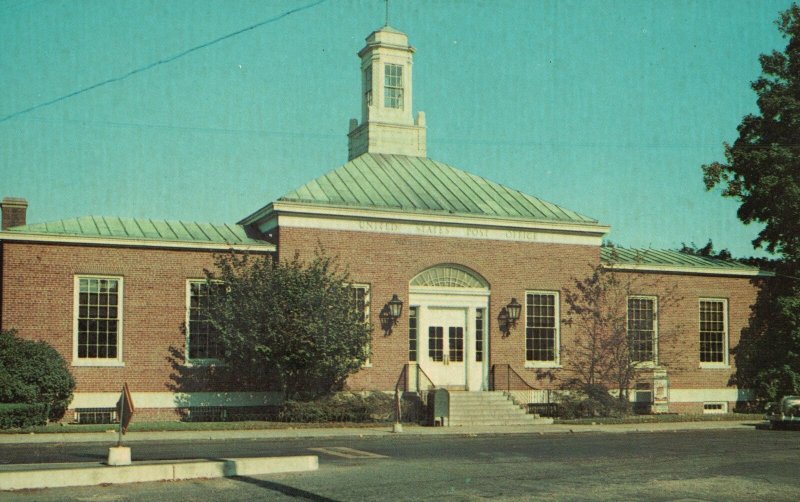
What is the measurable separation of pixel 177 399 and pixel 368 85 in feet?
47.4

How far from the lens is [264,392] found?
27219 millimetres

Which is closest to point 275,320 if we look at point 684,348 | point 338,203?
point 338,203

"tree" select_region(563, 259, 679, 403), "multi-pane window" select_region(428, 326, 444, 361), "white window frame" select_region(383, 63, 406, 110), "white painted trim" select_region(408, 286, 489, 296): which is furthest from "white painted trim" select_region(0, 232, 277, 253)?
"tree" select_region(563, 259, 679, 403)

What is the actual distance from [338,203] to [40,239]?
27.8 ft

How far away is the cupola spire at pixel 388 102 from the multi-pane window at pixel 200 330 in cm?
956

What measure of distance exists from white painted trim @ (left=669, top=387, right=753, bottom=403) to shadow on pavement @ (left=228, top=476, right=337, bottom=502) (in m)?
21.9

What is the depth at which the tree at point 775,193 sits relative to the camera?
1281 inches

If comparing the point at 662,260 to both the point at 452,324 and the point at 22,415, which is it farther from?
the point at 22,415

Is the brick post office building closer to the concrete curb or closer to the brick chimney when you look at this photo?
the brick chimney

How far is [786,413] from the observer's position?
2616cm

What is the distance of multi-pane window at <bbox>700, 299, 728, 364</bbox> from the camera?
110ft

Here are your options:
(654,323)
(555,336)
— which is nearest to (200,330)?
(555,336)

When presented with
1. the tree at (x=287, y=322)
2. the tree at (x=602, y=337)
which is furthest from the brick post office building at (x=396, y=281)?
the tree at (x=287, y=322)

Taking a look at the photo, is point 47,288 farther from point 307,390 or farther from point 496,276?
point 496,276
